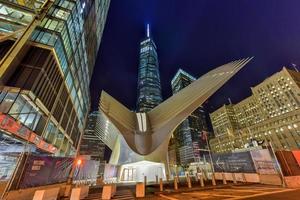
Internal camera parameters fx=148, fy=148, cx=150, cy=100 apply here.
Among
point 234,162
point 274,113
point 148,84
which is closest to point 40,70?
point 234,162

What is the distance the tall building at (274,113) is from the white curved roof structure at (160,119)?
28007 mm

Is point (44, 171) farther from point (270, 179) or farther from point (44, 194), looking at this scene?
point (270, 179)

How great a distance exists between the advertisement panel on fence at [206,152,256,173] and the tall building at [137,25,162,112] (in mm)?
88581

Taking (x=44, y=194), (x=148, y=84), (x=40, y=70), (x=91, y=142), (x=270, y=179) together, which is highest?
(x=148, y=84)

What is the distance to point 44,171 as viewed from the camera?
7.52m

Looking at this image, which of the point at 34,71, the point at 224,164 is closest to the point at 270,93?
the point at 224,164

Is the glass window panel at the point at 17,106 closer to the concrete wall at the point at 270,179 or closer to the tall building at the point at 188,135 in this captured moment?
the concrete wall at the point at 270,179

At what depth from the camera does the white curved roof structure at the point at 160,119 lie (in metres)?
26.4

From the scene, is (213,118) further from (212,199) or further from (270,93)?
(212,199)

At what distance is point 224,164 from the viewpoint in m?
15.4

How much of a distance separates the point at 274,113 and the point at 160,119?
69280 millimetres

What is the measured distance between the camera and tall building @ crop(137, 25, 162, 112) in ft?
350

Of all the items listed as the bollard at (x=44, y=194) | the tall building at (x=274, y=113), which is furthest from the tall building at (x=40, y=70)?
the tall building at (x=274, y=113)

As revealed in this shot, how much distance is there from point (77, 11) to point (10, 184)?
30.2 m
